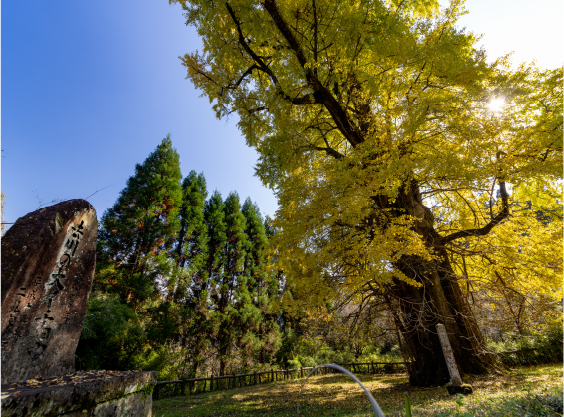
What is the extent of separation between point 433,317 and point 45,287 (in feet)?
24.9

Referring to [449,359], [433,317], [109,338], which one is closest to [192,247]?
[109,338]

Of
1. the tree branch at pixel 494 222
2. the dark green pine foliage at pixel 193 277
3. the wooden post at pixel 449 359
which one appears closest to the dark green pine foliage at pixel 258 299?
the dark green pine foliage at pixel 193 277

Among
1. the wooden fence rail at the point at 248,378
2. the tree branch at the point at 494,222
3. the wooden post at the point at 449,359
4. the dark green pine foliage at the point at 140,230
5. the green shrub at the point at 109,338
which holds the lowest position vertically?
the wooden fence rail at the point at 248,378

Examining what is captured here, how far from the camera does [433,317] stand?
246 inches

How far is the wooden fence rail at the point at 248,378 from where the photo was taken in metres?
10.4

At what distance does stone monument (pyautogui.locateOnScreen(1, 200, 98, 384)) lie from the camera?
8.74 ft

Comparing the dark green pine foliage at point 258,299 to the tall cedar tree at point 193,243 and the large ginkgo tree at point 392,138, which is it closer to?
the tall cedar tree at point 193,243

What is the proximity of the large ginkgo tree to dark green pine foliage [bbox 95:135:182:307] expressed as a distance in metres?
6.93

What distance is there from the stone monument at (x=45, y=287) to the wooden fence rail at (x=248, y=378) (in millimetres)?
8108

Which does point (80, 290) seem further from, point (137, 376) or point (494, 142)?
point (494, 142)

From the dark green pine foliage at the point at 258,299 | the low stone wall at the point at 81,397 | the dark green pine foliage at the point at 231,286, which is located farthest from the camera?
the dark green pine foliage at the point at 258,299

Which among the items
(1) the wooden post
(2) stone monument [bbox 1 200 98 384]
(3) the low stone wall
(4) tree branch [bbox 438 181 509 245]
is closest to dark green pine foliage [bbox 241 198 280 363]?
(4) tree branch [bbox 438 181 509 245]

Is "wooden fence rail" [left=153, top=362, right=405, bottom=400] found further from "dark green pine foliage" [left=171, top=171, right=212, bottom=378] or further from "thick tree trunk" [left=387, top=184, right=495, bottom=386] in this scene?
"thick tree trunk" [left=387, top=184, right=495, bottom=386]

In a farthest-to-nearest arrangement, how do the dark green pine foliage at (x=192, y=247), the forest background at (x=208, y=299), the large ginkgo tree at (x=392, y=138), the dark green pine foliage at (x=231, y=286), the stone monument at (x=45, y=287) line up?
1. the dark green pine foliage at (x=231, y=286)
2. the dark green pine foliage at (x=192, y=247)
3. the forest background at (x=208, y=299)
4. the large ginkgo tree at (x=392, y=138)
5. the stone monument at (x=45, y=287)
